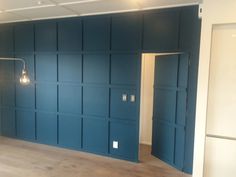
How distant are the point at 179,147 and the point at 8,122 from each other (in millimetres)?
4236

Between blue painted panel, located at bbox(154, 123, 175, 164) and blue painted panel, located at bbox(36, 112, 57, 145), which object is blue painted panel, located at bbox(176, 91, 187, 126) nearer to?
blue painted panel, located at bbox(154, 123, 175, 164)

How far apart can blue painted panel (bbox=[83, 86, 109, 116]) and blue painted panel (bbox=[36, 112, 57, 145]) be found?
0.88 m

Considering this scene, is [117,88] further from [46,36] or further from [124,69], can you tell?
[46,36]

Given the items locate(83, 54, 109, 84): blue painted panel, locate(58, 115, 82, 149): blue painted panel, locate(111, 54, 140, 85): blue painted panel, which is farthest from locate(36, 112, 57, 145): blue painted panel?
locate(111, 54, 140, 85): blue painted panel

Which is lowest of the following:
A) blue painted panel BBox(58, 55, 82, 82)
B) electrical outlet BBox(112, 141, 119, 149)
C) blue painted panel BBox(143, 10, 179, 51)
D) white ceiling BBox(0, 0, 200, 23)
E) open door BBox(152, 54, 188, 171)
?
electrical outlet BBox(112, 141, 119, 149)

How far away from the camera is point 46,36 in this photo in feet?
14.7

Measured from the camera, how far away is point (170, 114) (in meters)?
3.73

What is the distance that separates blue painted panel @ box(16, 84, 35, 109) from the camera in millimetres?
4707

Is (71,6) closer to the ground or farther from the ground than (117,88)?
farther from the ground

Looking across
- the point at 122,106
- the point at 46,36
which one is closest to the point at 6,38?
the point at 46,36

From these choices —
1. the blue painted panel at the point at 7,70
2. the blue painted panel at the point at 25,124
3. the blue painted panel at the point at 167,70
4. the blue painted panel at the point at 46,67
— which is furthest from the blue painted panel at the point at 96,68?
the blue painted panel at the point at 7,70

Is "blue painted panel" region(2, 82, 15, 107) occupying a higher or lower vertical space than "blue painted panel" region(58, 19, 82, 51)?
lower

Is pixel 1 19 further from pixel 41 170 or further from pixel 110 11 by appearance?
pixel 41 170

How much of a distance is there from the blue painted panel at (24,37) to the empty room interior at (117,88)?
0.08 feet
